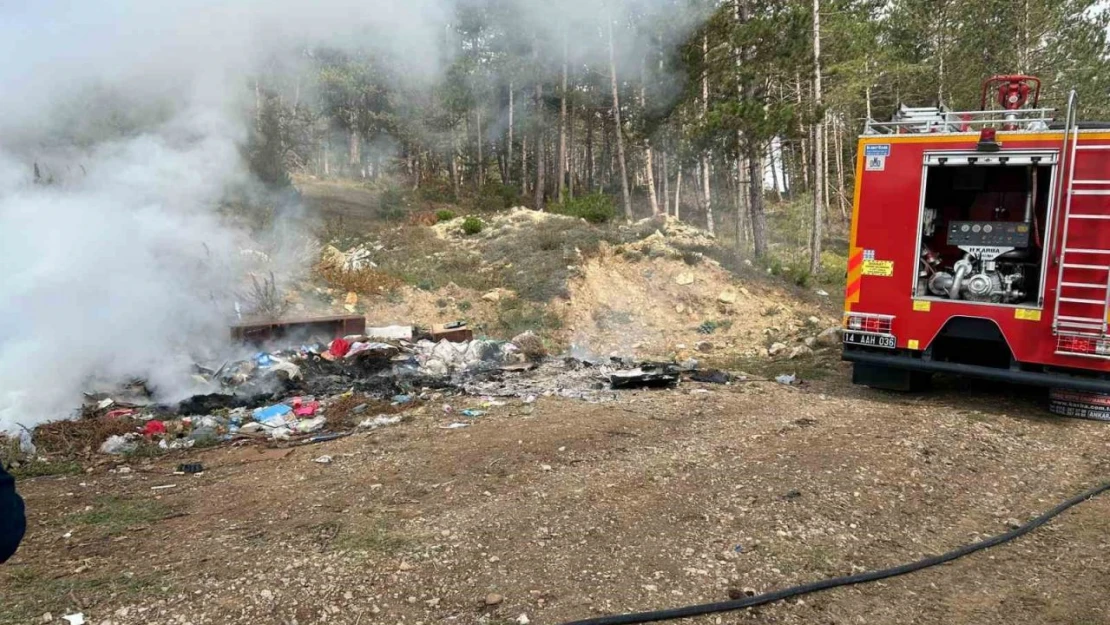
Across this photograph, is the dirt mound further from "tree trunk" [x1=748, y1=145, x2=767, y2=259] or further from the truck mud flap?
"tree trunk" [x1=748, y1=145, x2=767, y2=259]

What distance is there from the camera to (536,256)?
1616 centimetres

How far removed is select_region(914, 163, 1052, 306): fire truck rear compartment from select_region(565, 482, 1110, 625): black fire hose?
3522 millimetres

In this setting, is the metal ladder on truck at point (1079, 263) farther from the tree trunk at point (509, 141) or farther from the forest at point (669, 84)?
the tree trunk at point (509, 141)

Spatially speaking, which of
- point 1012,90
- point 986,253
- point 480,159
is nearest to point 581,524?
point 986,253

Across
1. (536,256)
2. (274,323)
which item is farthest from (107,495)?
(536,256)

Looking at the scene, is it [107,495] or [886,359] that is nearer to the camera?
[107,495]

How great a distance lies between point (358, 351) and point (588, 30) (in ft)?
Result: 32.5

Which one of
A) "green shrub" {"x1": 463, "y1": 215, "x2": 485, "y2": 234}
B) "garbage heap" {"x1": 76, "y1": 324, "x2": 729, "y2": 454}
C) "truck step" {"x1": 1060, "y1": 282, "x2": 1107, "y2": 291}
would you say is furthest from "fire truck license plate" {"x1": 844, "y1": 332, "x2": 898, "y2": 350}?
"green shrub" {"x1": 463, "y1": 215, "x2": 485, "y2": 234}

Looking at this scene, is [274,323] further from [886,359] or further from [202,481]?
[886,359]

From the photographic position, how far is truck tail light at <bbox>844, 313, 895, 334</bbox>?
26.2 ft

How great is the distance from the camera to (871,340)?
809cm

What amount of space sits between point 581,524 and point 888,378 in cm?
536

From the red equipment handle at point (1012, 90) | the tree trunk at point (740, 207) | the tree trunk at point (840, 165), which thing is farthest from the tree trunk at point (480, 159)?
the red equipment handle at point (1012, 90)

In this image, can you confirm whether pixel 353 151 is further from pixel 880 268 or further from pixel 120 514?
pixel 120 514
